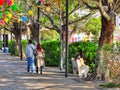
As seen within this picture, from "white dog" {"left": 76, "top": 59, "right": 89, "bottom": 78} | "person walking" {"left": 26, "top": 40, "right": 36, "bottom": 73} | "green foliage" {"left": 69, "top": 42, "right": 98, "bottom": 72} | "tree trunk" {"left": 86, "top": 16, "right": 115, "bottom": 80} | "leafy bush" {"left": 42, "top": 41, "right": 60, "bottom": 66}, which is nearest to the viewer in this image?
"tree trunk" {"left": 86, "top": 16, "right": 115, "bottom": 80}

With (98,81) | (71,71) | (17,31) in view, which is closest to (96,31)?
(17,31)

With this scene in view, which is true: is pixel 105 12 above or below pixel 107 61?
above

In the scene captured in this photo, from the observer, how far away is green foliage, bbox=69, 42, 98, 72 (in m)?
20.5

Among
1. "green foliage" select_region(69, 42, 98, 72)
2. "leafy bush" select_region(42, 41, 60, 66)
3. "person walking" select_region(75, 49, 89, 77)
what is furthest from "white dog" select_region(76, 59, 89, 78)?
"leafy bush" select_region(42, 41, 60, 66)

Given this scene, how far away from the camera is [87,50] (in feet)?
68.4

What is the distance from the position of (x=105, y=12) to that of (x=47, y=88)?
420 centimetres

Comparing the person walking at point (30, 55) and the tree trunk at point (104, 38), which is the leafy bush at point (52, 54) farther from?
the tree trunk at point (104, 38)

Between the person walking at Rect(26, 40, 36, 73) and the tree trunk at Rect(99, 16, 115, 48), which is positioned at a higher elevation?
the tree trunk at Rect(99, 16, 115, 48)

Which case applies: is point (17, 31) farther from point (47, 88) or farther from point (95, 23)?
point (47, 88)

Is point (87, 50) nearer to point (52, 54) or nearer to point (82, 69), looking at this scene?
point (82, 69)

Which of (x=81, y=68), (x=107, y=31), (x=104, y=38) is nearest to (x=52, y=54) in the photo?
(x=81, y=68)

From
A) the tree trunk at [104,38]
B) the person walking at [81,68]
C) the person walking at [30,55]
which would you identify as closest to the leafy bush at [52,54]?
the person walking at [30,55]

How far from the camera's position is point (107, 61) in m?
13.9

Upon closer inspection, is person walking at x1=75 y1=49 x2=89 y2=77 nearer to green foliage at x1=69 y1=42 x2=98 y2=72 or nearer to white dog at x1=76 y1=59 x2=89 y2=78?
white dog at x1=76 y1=59 x2=89 y2=78
